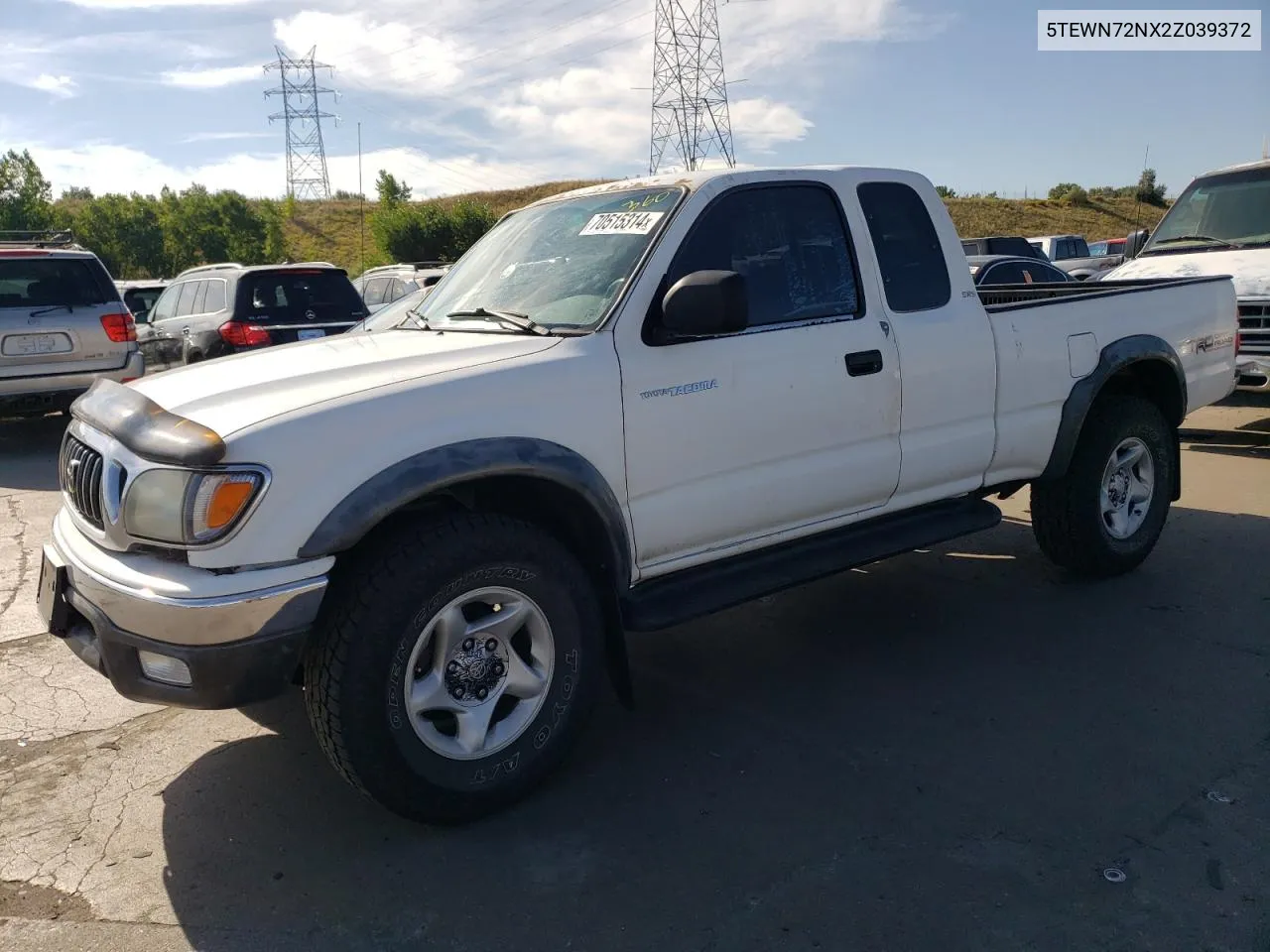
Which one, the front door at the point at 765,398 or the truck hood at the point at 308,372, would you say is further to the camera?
the front door at the point at 765,398

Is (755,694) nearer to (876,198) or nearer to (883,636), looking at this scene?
(883,636)

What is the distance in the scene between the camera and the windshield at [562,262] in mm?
3699

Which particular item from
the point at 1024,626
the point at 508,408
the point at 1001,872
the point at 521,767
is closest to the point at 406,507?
the point at 508,408

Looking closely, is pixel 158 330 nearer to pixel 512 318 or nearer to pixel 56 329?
pixel 56 329

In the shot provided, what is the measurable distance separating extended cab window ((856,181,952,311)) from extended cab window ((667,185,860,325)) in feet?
0.66

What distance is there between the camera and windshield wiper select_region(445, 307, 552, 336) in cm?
364

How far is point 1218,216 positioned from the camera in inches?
364

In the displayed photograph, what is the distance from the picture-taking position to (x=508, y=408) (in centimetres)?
320

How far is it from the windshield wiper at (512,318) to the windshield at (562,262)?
27 millimetres

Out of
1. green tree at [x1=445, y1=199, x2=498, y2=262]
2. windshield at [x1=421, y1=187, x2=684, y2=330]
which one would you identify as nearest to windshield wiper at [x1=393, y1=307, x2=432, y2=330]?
windshield at [x1=421, y1=187, x2=684, y2=330]

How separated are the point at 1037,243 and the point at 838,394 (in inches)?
843

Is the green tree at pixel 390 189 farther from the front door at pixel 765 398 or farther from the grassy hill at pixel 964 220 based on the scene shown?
the front door at pixel 765 398

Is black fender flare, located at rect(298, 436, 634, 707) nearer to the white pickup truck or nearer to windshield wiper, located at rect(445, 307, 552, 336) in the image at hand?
the white pickup truck

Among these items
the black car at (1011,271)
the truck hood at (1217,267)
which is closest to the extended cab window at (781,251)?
the truck hood at (1217,267)
